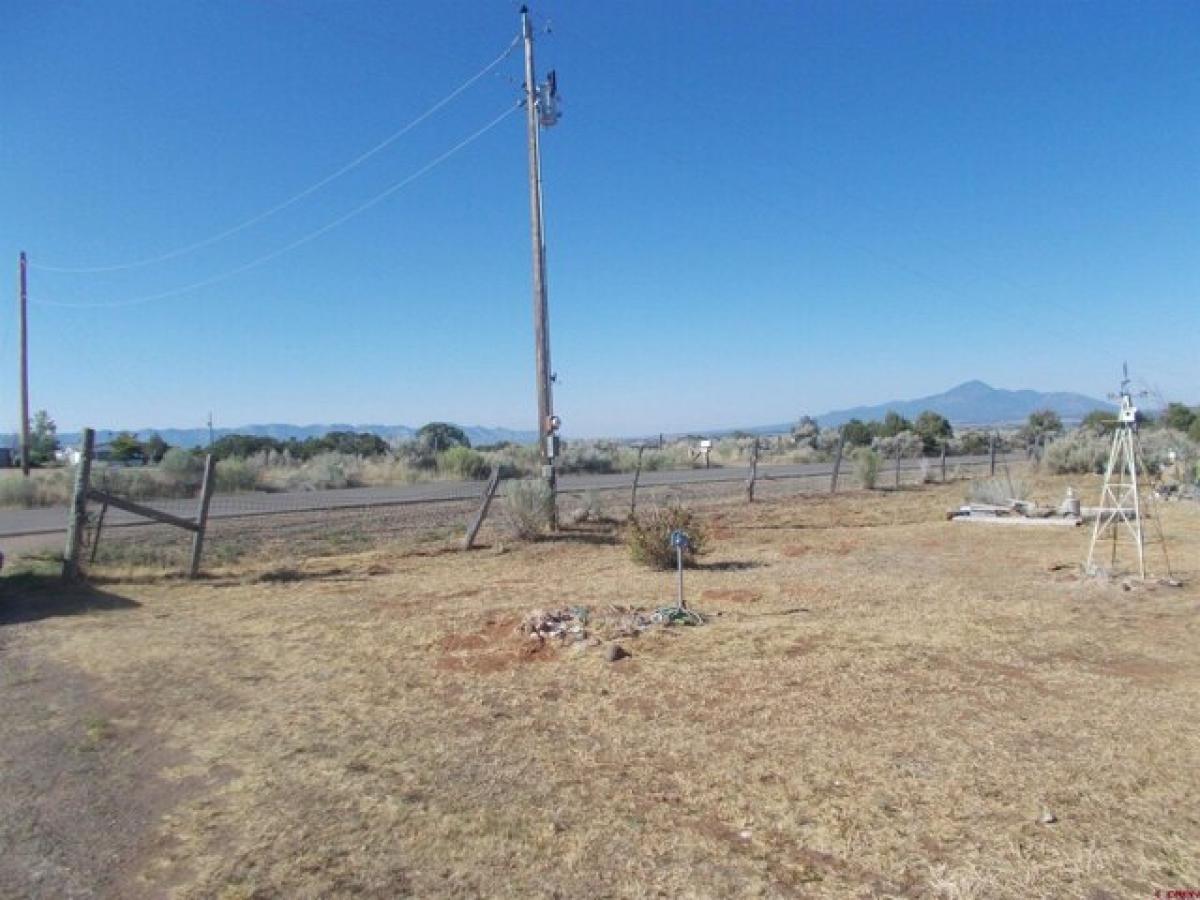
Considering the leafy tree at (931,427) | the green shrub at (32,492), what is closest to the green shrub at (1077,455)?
the leafy tree at (931,427)

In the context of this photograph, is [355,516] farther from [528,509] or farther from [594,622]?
[594,622]

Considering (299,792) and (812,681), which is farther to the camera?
(812,681)

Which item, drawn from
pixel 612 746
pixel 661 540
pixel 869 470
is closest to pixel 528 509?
pixel 661 540

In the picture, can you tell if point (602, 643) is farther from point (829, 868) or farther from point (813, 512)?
point (813, 512)

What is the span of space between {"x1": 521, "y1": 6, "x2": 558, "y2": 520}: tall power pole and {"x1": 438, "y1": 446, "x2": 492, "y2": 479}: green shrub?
19363 millimetres

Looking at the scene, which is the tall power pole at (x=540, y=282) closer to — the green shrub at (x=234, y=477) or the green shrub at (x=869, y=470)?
the green shrub at (x=869, y=470)

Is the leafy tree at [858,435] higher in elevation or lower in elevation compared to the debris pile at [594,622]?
higher

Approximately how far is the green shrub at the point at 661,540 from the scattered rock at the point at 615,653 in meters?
3.89

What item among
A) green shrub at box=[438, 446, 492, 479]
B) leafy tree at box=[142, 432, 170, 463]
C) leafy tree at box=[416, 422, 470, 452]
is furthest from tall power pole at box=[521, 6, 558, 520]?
leafy tree at box=[142, 432, 170, 463]

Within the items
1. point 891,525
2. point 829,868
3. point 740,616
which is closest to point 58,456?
point 891,525

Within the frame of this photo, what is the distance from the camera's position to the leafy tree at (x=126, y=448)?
4544 cm

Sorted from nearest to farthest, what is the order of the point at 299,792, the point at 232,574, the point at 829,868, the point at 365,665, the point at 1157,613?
the point at 829,868 < the point at 299,792 < the point at 365,665 < the point at 1157,613 < the point at 232,574

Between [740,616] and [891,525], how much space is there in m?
9.21

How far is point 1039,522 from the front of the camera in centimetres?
1547
